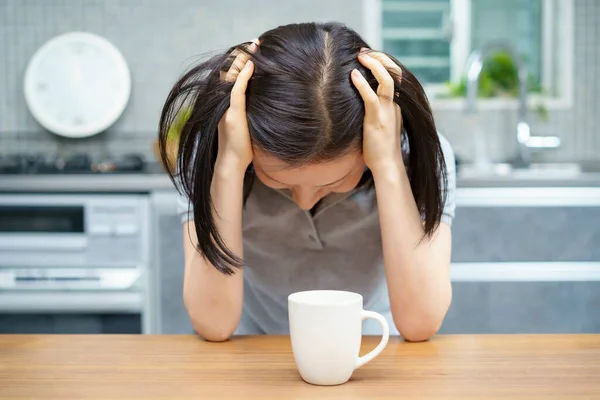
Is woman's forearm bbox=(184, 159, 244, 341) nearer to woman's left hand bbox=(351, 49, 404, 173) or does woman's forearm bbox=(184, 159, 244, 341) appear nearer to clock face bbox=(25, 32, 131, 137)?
woman's left hand bbox=(351, 49, 404, 173)

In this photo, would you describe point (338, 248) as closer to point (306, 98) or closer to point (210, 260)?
point (210, 260)

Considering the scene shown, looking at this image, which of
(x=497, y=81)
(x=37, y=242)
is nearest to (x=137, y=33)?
(x=37, y=242)

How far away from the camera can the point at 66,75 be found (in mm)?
2896

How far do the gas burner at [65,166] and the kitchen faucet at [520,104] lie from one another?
1.29m

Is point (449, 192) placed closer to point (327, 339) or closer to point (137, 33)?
point (327, 339)

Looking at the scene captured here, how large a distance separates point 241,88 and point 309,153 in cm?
13

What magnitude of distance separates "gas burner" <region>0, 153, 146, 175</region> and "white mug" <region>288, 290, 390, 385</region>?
5.63ft

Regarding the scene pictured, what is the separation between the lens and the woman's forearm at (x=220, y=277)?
1040mm

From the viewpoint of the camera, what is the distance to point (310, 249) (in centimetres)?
131

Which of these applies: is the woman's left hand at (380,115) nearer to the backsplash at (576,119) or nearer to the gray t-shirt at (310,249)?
the gray t-shirt at (310,249)

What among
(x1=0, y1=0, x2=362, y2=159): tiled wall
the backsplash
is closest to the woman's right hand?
(x1=0, y1=0, x2=362, y2=159): tiled wall

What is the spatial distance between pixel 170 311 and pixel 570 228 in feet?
4.26

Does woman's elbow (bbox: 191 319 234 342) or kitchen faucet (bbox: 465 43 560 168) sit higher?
kitchen faucet (bbox: 465 43 560 168)

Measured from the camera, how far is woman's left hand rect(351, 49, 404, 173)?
3.14 ft
